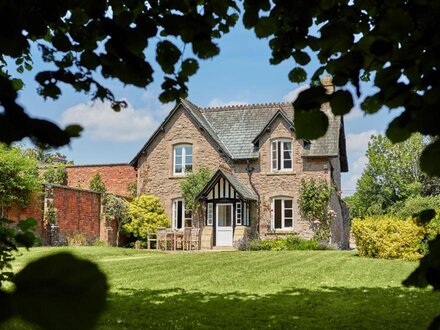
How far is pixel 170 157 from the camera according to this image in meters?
26.6

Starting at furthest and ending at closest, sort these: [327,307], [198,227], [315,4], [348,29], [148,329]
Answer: [198,227] < [327,307] < [148,329] < [315,4] < [348,29]

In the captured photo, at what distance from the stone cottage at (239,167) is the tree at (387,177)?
23.1m

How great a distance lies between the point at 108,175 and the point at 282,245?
12512 millimetres

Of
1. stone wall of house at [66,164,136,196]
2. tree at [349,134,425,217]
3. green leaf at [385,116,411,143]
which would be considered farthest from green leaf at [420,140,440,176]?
tree at [349,134,425,217]

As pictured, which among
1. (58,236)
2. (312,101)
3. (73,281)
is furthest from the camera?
(58,236)

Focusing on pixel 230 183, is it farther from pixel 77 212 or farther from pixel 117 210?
pixel 77 212

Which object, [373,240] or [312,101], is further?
[373,240]

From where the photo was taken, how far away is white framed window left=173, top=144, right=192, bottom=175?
26375mm

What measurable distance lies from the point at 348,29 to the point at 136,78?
0.71 m

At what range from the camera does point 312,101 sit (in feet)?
4.16

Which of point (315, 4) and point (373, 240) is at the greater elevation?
point (315, 4)

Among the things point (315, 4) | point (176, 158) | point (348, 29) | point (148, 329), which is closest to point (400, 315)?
point (148, 329)

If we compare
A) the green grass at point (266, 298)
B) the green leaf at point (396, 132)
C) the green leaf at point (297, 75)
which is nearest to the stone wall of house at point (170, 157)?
the green grass at point (266, 298)

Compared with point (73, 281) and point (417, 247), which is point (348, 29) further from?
point (417, 247)
